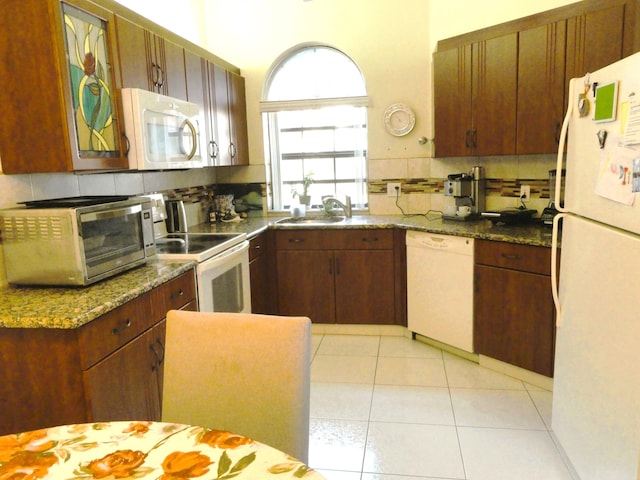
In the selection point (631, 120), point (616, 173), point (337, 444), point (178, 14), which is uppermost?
point (178, 14)

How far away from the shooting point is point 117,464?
1010 mm

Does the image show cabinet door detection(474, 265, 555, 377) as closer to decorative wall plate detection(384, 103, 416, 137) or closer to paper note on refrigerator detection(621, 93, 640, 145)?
paper note on refrigerator detection(621, 93, 640, 145)

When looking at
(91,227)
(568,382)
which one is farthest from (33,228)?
(568,382)

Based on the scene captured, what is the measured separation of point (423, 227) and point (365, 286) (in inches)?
26.6

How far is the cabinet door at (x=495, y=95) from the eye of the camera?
3152 mm

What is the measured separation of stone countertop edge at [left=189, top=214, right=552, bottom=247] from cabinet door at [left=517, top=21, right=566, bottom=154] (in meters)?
0.54

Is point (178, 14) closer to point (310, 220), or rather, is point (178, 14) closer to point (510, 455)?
point (310, 220)

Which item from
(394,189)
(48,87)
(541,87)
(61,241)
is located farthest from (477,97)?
(61,241)

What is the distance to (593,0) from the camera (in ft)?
9.19

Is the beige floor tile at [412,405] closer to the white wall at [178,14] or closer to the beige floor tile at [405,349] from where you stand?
the beige floor tile at [405,349]

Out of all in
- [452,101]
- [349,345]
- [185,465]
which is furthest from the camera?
[349,345]

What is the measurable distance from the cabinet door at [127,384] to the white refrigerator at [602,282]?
69.4 inches

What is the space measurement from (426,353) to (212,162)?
207 cm

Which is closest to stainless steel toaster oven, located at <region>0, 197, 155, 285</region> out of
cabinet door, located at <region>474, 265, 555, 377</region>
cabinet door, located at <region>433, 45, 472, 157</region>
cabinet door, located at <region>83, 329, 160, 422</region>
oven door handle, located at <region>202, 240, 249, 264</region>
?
cabinet door, located at <region>83, 329, 160, 422</region>
